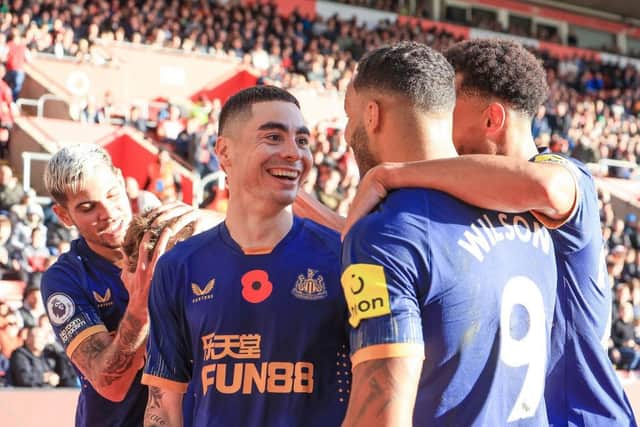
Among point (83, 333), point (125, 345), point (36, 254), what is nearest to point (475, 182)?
point (125, 345)

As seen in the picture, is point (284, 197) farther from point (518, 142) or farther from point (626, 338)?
point (626, 338)

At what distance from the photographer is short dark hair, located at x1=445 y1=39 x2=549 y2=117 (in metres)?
2.45

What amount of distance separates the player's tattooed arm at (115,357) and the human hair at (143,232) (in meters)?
0.21

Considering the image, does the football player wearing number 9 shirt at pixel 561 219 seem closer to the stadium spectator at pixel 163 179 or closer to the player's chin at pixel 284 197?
the player's chin at pixel 284 197

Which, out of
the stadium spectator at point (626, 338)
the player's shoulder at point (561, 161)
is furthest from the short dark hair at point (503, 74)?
the stadium spectator at point (626, 338)

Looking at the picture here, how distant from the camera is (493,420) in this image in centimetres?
193

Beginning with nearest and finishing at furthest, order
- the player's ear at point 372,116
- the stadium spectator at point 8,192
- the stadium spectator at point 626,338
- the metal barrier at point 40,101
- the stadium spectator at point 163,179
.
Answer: the player's ear at point 372,116
the stadium spectator at point 626,338
the stadium spectator at point 8,192
the stadium spectator at point 163,179
the metal barrier at point 40,101

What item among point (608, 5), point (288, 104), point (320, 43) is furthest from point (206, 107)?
point (608, 5)

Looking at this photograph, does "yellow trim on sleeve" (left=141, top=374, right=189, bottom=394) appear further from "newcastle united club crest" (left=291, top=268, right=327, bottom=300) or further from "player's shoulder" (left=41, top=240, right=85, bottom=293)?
"player's shoulder" (left=41, top=240, right=85, bottom=293)

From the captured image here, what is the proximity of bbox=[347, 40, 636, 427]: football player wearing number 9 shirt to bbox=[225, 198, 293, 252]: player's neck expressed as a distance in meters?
0.61

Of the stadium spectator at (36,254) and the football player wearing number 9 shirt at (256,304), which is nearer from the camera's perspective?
the football player wearing number 9 shirt at (256,304)

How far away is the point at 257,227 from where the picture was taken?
2648 millimetres

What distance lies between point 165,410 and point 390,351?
1054 millimetres

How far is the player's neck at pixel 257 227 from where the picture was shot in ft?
8.59
